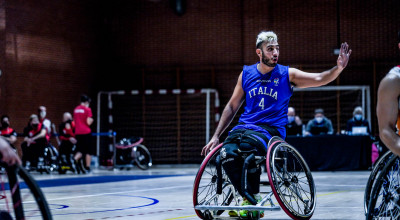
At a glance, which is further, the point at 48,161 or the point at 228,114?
Result: the point at 48,161

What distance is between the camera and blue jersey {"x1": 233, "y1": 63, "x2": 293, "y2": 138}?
17.6 feet

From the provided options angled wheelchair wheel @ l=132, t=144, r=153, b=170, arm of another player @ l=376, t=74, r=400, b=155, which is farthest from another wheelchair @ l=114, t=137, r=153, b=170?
arm of another player @ l=376, t=74, r=400, b=155

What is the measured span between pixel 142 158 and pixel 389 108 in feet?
45.5

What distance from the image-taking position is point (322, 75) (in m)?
5.27

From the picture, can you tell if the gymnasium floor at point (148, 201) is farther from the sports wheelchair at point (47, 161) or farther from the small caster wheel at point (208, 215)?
the sports wheelchair at point (47, 161)

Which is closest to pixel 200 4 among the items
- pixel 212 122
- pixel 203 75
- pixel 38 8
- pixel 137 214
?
pixel 203 75

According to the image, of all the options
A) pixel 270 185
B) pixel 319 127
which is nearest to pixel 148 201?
pixel 270 185

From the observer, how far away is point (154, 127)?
19641 millimetres

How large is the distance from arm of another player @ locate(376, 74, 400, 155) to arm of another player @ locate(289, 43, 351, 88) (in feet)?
5.27

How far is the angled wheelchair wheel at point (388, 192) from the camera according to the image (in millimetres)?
3652

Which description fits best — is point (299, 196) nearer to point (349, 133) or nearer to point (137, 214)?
point (137, 214)

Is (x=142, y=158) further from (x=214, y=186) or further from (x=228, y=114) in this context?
(x=214, y=186)

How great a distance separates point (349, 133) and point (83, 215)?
9.91m

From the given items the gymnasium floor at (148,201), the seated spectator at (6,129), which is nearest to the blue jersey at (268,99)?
the gymnasium floor at (148,201)
